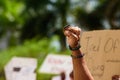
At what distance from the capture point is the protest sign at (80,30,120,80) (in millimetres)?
1070

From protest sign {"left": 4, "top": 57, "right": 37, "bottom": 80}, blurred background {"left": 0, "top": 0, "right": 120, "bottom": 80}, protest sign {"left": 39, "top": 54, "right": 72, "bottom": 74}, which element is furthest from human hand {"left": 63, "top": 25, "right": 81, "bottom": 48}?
blurred background {"left": 0, "top": 0, "right": 120, "bottom": 80}

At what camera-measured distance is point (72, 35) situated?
92cm

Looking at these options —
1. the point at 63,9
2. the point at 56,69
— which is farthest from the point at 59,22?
the point at 56,69

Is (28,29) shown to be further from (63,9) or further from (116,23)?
(116,23)

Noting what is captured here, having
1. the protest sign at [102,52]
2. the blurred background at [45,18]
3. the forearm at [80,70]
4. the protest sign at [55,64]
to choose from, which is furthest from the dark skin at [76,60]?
the blurred background at [45,18]

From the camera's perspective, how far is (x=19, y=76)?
123cm

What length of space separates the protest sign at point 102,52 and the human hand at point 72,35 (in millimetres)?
161

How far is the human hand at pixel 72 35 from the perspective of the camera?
3.03 ft

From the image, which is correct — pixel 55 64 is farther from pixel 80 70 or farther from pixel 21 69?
pixel 80 70

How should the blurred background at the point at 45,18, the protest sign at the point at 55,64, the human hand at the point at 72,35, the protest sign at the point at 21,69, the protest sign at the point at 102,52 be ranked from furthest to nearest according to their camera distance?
the blurred background at the point at 45,18, the protest sign at the point at 55,64, the protest sign at the point at 21,69, the protest sign at the point at 102,52, the human hand at the point at 72,35

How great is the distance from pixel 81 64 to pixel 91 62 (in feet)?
0.57

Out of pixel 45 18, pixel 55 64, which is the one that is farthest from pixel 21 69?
pixel 45 18

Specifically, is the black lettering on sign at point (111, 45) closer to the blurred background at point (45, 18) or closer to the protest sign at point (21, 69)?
the protest sign at point (21, 69)

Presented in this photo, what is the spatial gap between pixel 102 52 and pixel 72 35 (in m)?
0.18
